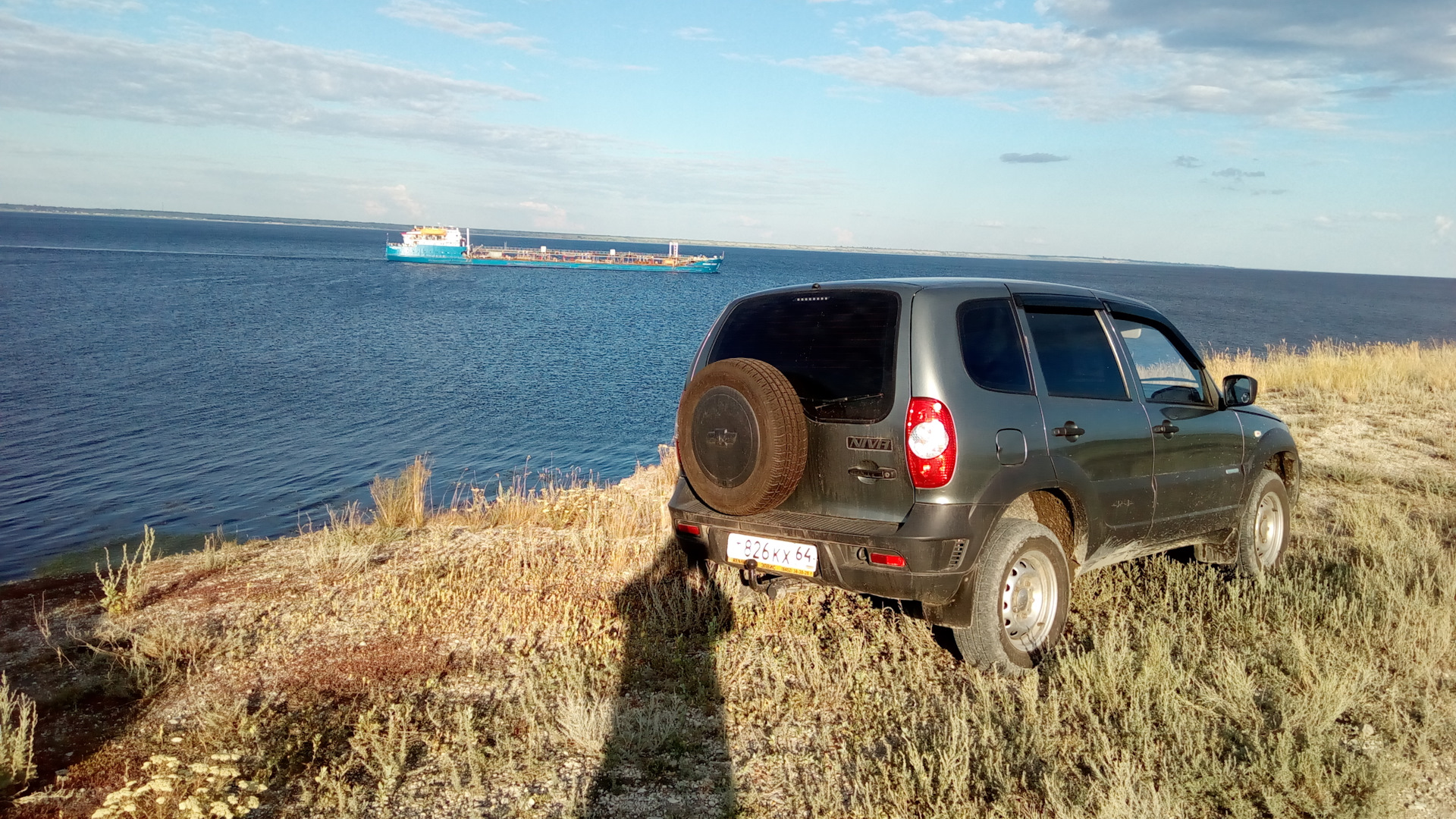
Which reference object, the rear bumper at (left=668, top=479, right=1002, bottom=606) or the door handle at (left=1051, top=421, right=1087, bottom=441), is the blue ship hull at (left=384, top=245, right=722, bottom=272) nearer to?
the door handle at (left=1051, top=421, right=1087, bottom=441)

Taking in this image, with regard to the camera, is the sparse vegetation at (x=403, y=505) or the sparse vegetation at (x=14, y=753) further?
the sparse vegetation at (x=403, y=505)

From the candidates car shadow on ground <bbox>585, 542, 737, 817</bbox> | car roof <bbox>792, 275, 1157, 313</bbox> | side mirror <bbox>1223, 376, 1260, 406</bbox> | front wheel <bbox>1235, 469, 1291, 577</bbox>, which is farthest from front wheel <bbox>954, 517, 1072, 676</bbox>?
front wheel <bbox>1235, 469, 1291, 577</bbox>

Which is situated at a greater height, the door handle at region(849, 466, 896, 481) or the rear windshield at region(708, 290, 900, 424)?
the rear windshield at region(708, 290, 900, 424)

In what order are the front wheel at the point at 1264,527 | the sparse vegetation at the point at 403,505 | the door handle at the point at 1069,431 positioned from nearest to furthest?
the door handle at the point at 1069,431 < the front wheel at the point at 1264,527 < the sparse vegetation at the point at 403,505

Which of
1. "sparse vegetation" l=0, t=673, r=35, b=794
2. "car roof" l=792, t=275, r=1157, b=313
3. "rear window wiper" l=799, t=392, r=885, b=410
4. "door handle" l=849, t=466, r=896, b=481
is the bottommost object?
"sparse vegetation" l=0, t=673, r=35, b=794

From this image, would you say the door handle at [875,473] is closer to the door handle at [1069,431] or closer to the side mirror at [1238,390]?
the door handle at [1069,431]

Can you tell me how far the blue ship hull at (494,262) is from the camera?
323 feet

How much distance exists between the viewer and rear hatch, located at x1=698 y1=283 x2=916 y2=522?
3.94 m

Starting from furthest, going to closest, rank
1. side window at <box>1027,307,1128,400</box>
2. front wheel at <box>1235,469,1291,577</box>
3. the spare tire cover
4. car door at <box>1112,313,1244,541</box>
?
front wheel at <box>1235,469,1291,577</box> < car door at <box>1112,313,1244,541</box> < side window at <box>1027,307,1128,400</box> < the spare tire cover

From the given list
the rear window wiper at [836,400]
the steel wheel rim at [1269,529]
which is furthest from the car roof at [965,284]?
the steel wheel rim at [1269,529]

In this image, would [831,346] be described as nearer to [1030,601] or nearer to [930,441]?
[930,441]

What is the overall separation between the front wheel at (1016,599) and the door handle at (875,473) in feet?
1.92

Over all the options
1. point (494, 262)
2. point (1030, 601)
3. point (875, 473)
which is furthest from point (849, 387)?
point (494, 262)

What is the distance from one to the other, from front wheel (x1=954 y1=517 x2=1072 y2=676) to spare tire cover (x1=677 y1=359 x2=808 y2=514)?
98cm
